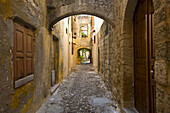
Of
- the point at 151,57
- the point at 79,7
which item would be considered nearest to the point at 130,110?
the point at 151,57

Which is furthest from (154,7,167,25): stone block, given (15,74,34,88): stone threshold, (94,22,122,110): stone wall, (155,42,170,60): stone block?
(15,74,34,88): stone threshold

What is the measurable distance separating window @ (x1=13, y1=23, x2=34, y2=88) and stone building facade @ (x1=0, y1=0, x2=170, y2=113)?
0.39 ft

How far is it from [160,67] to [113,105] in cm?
235

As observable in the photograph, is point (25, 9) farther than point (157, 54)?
Yes

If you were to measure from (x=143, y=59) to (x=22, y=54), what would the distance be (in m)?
2.45

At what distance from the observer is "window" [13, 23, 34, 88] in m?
2.22

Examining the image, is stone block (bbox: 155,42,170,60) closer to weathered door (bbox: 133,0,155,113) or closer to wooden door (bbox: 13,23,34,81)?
weathered door (bbox: 133,0,155,113)

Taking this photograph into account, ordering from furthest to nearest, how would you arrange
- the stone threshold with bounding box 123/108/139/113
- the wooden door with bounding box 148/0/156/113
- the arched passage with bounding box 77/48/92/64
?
the arched passage with bounding box 77/48/92/64, the stone threshold with bounding box 123/108/139/113, the wooden door with bounding box 148/0/156/113

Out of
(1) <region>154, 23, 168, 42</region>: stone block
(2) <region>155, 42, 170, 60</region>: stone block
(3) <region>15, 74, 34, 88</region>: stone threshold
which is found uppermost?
(1) <region>154, 23, 168, 42</region>: stone block

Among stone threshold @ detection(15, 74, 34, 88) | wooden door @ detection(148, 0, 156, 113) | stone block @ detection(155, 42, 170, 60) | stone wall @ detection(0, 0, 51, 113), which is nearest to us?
stone block @ detection(155, 42, 170, 60)

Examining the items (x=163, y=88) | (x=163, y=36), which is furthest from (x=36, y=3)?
(x=163, y=88)

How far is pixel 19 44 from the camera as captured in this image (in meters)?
2.34

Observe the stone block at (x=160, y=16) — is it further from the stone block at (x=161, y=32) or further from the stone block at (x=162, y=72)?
the stone block at (x=162, y=72)

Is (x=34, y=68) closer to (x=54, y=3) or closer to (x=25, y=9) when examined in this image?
(x=25, y=9)
